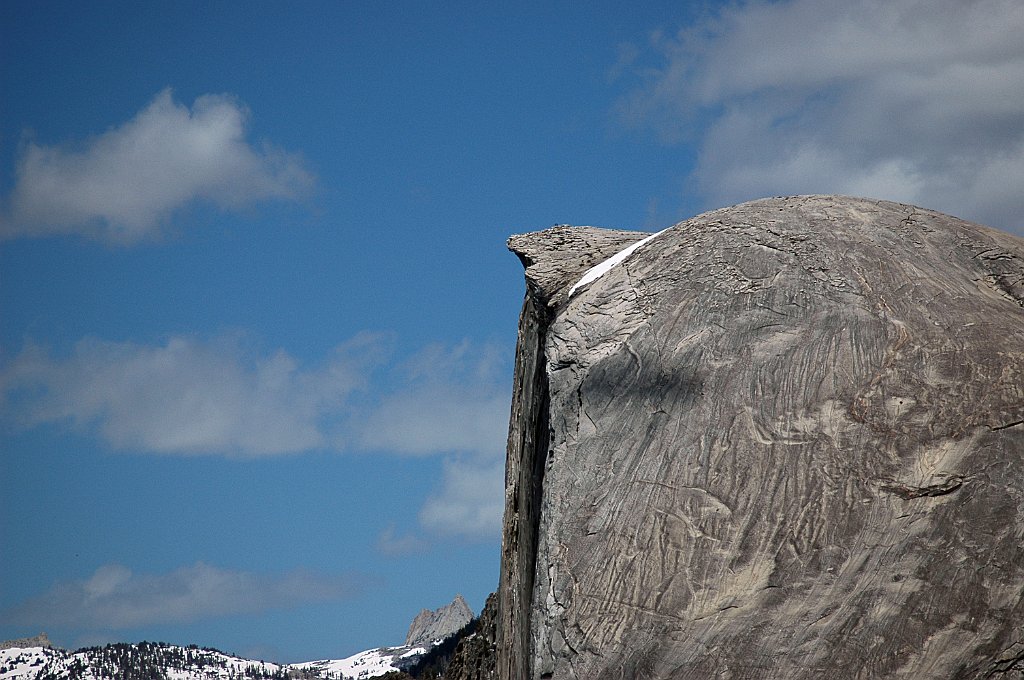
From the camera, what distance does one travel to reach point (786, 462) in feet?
28.9

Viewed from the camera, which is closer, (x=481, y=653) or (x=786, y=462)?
(x=786, y=462)

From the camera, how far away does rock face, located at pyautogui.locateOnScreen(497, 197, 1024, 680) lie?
841 centimetres

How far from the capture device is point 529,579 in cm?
1052

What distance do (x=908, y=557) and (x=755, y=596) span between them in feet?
4.06

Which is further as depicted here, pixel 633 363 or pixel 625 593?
pixel 633 363

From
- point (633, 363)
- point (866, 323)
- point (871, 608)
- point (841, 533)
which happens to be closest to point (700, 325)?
point (633, 363)

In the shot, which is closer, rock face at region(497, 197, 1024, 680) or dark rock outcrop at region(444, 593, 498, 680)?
rock face at region(497, 197, 1024, 680)

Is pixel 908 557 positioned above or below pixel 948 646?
above

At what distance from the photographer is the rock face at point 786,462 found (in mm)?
8414

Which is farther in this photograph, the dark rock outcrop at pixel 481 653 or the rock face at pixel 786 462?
the dark rock outcrop at pixel 481 653

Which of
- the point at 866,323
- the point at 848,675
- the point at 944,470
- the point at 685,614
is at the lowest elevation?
the point at 848,675

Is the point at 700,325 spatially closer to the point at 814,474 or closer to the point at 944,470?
the point at 814,474

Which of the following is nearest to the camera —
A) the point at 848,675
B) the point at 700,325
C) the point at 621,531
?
the point at 848,675

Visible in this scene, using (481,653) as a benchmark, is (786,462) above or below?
above
